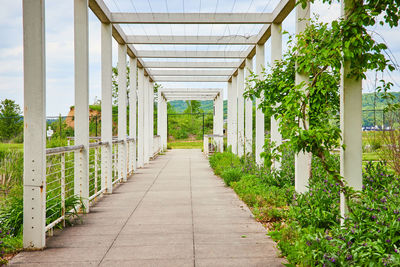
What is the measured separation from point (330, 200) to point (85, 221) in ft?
9.11

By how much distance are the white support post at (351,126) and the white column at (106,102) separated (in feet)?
14.7

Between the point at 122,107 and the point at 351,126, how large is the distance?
577cm

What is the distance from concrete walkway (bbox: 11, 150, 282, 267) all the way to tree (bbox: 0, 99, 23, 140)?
13344mm

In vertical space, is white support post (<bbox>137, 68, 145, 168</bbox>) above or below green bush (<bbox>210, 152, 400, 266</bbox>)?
above

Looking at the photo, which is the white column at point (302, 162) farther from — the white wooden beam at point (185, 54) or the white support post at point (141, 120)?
the white support post at point (141, 120)

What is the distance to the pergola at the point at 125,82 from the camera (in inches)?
130

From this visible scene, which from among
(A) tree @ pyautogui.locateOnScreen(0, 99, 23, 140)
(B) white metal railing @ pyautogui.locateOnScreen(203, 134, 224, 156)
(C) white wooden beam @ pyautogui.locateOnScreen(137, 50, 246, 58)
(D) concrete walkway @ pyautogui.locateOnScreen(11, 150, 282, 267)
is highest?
(C) white wooden beam @ pyautogui.locateOnScreen(137, 50, 246, 58)

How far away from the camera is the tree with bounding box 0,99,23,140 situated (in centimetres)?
1733

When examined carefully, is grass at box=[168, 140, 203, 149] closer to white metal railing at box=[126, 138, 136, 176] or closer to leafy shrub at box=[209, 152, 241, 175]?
leafy shrub at box=[209, 152, 241, 175]

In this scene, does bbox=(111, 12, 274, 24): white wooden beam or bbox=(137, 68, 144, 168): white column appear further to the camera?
bbox=(137, 68, 144, 168): white column

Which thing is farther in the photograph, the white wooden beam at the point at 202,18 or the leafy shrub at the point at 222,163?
the leafy shrub at the point at 222,163

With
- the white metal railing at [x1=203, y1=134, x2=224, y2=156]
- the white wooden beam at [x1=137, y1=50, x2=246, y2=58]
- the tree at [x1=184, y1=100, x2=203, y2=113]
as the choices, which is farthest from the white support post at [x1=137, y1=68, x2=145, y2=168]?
the tree at [x1=184, y1=100, x2=203, y2=113]

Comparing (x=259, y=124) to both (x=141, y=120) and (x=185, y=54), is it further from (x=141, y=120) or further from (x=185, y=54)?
(x=141, y=120)

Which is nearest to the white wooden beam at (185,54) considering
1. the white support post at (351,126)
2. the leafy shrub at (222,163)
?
the leafy shrub at (222,163)
